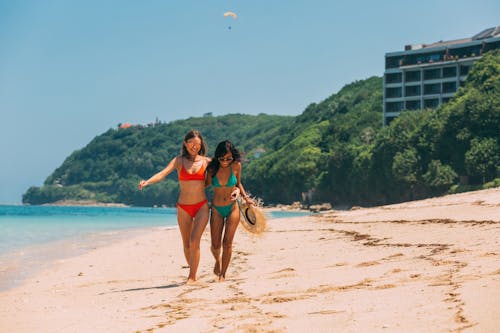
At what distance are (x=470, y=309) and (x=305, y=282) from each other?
323 centimetres

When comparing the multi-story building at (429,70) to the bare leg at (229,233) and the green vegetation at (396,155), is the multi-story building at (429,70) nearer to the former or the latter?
the green vegetation at (396,155)

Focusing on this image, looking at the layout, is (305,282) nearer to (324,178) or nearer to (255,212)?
(255,212)

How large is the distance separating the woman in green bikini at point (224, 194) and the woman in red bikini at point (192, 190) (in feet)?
0.57

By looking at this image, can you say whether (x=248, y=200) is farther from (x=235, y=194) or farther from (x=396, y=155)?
(x=396, y=155)

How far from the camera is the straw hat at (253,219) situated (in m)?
10.8

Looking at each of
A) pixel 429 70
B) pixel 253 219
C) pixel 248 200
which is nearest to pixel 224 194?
pixel 248 200

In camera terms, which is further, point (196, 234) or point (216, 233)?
point (216, 233)

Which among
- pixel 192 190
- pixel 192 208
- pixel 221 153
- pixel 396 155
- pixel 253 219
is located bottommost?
pixel 253 219

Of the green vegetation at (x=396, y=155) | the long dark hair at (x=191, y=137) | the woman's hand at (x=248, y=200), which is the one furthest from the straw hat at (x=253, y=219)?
the green vegetation at (x=396, y=155)

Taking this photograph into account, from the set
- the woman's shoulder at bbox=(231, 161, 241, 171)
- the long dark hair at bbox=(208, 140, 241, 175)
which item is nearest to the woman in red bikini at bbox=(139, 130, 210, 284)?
the long dark hair at bbox=(208, 140, 241, 175)

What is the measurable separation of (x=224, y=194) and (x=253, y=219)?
776 mm

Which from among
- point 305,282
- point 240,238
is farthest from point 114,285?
point 240,238

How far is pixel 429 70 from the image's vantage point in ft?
308

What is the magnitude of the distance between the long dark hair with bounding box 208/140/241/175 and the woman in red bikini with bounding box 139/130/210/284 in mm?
102
